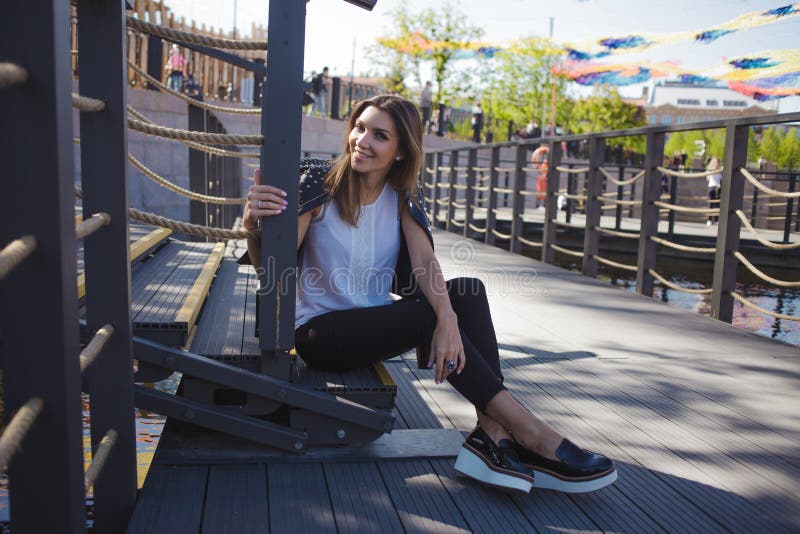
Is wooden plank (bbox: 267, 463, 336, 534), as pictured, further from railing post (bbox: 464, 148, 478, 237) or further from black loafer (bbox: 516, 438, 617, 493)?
railing post (bbox: 464, 148, 478, 237)

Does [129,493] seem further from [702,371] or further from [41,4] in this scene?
[702,371]

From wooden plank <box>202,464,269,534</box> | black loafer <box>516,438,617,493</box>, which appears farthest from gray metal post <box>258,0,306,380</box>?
black loafer <box>516,438,617,493</box>

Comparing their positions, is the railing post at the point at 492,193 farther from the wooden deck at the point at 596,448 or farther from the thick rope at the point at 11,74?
the thick rope at the point at 11,74

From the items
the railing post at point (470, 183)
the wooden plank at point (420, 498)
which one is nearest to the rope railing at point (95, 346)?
the wooden plank at point (420, 498)

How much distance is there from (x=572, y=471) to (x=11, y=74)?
1475 millimetres

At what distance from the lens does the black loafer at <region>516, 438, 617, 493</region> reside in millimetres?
1854

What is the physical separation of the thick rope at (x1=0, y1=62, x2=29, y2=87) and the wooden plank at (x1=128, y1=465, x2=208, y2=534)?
0.99m

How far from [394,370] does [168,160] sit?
801cm

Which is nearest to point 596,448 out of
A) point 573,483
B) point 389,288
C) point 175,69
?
point 573,483

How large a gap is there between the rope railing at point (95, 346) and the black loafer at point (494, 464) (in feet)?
2.92

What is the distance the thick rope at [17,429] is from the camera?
869 millimetres

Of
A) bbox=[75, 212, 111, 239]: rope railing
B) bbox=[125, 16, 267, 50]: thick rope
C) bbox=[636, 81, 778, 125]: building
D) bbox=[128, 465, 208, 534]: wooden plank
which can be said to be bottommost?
bbox=[128, 465, 208, 534]: wooden plank

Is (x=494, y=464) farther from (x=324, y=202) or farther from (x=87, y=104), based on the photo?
(x=87, y=104)

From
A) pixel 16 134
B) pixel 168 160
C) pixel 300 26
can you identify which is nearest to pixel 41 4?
pixel 16 134
